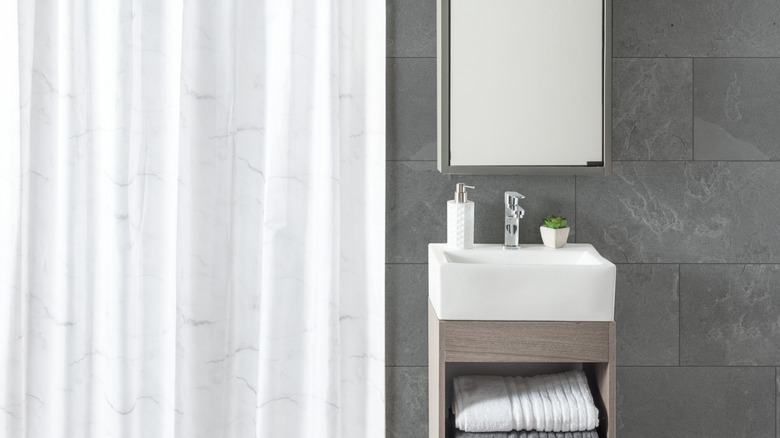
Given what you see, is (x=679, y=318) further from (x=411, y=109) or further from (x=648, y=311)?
(x=411, y=109)

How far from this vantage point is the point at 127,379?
1895 mm

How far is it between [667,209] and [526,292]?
0.61 metres

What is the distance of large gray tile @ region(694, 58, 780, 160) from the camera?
189 cm

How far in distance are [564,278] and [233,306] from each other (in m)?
0.88

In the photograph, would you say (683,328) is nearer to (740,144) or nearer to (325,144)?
(740,144)

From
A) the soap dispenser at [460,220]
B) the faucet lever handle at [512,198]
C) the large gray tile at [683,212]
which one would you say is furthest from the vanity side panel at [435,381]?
the large gray tile at [683,212]

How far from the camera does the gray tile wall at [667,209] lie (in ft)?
6.21

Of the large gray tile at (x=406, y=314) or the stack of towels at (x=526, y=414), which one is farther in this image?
the large gray tile at (x=406, y=314)

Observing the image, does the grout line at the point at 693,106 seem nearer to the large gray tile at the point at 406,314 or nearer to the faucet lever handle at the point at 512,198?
the faucet lever handle at the point at 512,198

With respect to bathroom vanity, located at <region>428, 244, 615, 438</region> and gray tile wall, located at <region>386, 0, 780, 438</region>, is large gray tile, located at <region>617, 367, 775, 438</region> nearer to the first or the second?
gray tile wall, located at <region>386, 0, 780, 438</region>

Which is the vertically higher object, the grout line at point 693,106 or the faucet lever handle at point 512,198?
the grout line at point 693,106

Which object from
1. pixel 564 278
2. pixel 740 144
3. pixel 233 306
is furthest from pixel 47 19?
pixel 740 144

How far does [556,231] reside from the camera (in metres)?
1.84

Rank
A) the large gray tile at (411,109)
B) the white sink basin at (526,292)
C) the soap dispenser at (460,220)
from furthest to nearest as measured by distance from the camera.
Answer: the large gray tile at (411,109) < the soap dispenser at (460,220) < the white sink basin at (526,292)
